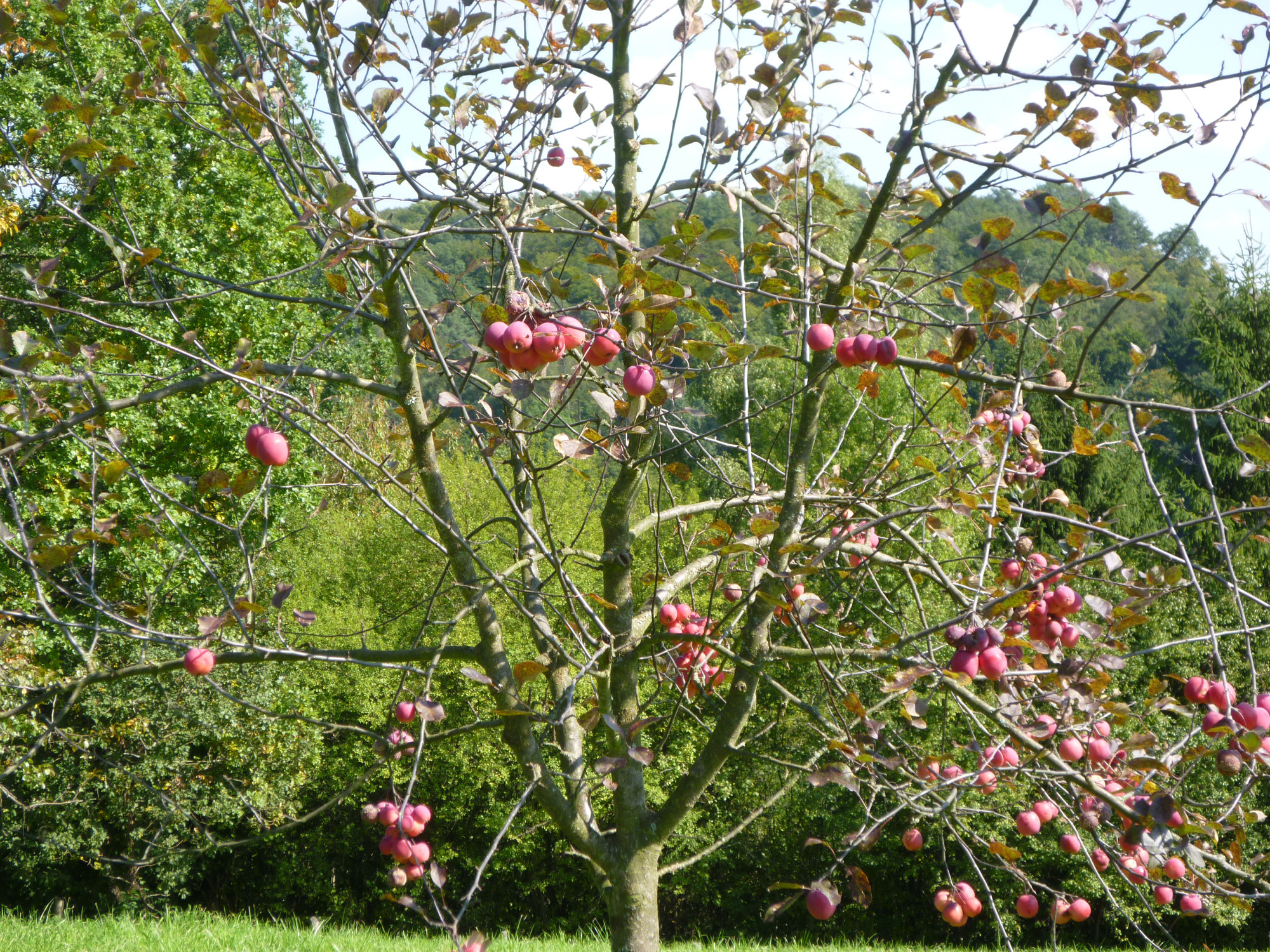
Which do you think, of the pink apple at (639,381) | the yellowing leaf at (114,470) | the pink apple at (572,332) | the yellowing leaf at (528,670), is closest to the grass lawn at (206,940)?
the yellowing leaf at (114,470)

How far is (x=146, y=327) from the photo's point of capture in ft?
23.7

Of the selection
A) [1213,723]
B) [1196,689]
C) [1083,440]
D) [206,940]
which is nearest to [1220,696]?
[1213,723]

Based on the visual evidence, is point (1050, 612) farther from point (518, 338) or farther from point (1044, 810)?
point (518, 338)

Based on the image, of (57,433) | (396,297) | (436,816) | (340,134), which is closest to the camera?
(57,433)

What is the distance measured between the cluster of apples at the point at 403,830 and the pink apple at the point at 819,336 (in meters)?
1.07

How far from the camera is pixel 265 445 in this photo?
4.50 ft

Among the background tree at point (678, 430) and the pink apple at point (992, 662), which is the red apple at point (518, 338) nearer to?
the background tree at point (678, 430)

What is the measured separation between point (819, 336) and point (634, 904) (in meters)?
1.32

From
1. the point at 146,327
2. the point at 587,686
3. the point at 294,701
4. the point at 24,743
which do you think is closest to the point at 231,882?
the point at 294,701

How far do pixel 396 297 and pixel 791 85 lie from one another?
967 mm

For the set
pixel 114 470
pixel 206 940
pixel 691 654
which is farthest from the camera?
pixel 206 940

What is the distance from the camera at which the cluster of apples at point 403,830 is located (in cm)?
164

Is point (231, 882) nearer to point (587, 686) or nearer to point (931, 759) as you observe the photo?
point (587, 686)

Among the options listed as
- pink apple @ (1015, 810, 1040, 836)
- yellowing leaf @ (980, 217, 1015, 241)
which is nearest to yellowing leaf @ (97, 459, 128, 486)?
yellowing leaf @ (980, 217, 1015, 241)
